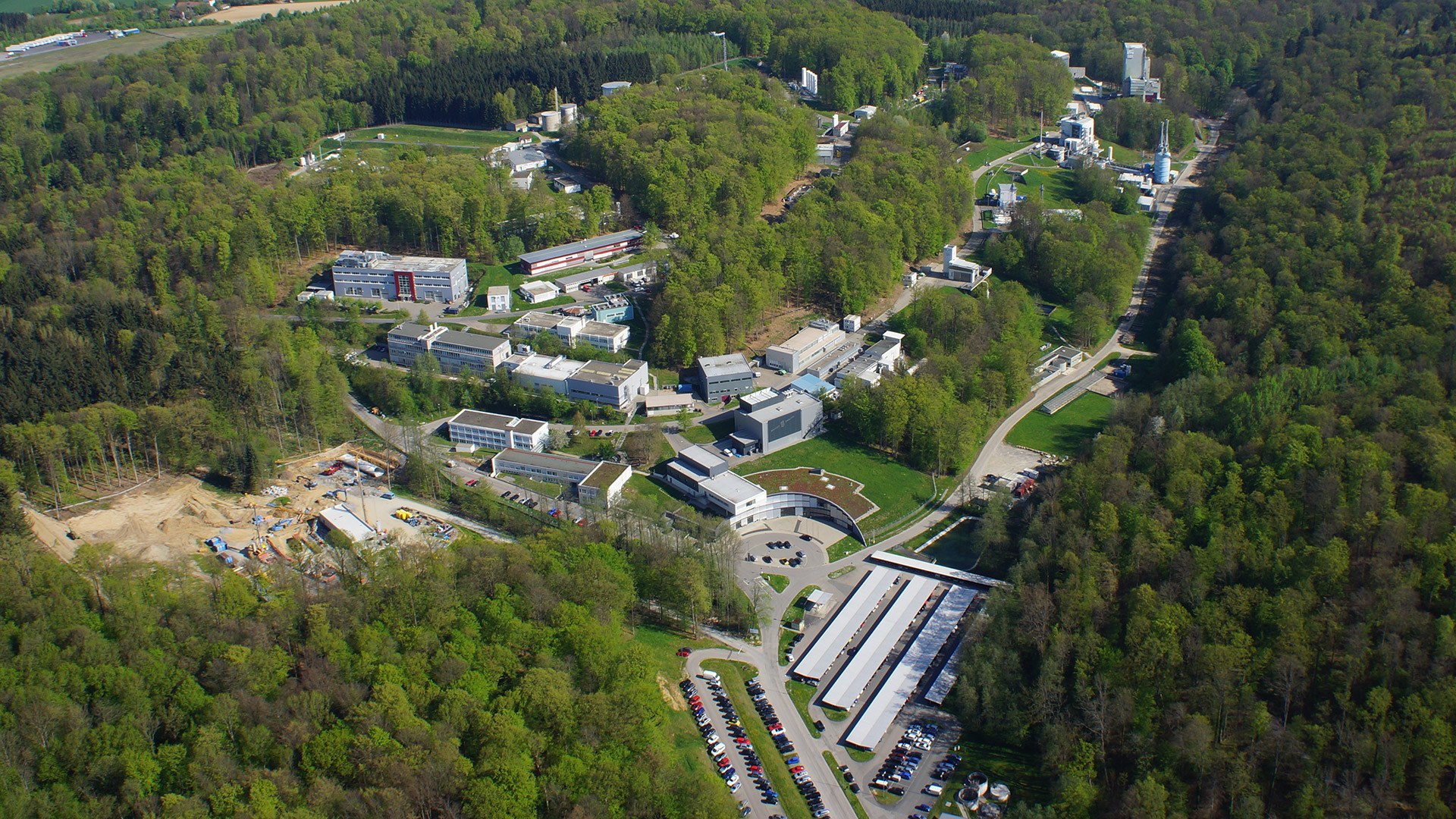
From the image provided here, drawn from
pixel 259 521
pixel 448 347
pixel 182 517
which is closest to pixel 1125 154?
pixel 448 347

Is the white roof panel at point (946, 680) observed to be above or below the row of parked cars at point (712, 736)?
above

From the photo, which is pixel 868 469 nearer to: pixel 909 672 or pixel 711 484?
pixel 711 484

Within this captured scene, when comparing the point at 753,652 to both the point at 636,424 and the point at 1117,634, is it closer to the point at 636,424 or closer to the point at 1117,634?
the point at 1117,634

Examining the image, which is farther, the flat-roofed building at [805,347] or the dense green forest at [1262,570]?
the flat-roofed building at [805,347]

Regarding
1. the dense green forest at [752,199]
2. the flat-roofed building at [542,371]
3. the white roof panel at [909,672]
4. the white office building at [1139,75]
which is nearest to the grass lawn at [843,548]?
the white roof panel at [909,672]

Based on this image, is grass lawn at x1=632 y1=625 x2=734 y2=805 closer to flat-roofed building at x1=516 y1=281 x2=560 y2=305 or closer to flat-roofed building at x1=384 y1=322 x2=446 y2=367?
flat-roofed building at x1=384 y1=322 x2=446 y2=367

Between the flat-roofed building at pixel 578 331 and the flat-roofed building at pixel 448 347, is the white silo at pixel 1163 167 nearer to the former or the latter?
the flat-roofed building at pixel 578 331

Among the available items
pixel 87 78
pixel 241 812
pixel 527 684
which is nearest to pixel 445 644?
pixel 527 684

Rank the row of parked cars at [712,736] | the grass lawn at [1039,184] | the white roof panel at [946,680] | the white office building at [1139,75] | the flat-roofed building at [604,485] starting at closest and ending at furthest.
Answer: the row of parked cars at [712,736]
the white roof panel at [946,680]
the flat-roofed building at [604,485]
the grass lawn at [1039,184]
the white office building at [1139,75]
